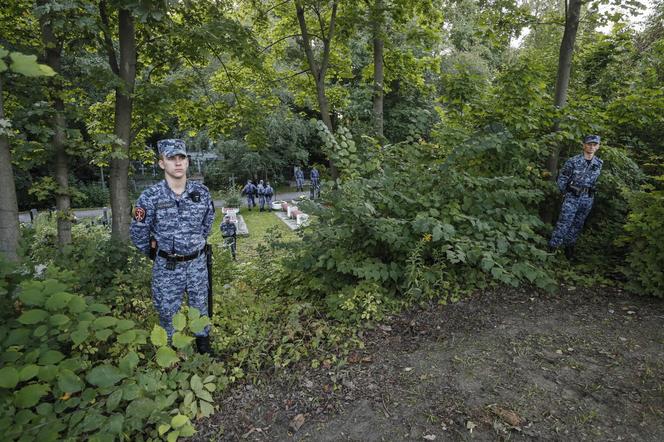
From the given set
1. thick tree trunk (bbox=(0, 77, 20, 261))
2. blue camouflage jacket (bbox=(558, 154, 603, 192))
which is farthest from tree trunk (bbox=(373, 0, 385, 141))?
thick tree trunk (bbox=(0, 77, 20, 261))

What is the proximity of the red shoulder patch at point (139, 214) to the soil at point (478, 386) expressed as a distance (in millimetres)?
1769

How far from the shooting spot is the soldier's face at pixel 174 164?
3250 mm

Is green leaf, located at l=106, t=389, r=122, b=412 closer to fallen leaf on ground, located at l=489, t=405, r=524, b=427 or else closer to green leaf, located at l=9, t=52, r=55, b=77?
green leaf, located at l=9, t=52, r=55, b=77

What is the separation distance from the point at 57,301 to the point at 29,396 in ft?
1.57

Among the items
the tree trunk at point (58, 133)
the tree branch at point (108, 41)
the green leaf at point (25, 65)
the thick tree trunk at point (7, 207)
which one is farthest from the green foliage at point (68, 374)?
the tree branch at point (108, 41)

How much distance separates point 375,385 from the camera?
3174mm

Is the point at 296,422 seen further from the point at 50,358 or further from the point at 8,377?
the point at 8,377

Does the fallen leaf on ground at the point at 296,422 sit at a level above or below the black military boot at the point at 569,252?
below

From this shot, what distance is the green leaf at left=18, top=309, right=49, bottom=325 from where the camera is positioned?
1.75 m

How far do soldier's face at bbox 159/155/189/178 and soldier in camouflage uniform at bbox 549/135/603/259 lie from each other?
5432 millimetres

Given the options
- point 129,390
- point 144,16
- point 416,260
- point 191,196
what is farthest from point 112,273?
point 416,260

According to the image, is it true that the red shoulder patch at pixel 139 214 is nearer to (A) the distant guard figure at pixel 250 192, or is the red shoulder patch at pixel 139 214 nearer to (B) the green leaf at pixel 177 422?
(B) the green leaf at pixel 177 422

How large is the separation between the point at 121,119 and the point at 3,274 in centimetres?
414

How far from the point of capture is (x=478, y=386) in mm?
3039
